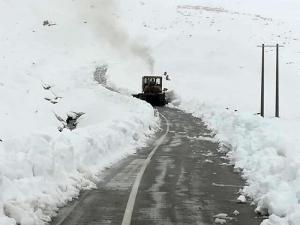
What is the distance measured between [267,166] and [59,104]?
101ft

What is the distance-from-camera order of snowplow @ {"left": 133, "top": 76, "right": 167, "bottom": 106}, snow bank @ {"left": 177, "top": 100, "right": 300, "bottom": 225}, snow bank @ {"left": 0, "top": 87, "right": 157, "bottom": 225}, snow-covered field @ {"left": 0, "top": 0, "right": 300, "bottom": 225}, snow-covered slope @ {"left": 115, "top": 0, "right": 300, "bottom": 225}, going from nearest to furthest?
snow bank @ {"left": 0, "top": 87, "right": 157, "bottom": 225} < snow bank @ {"left": 177, "top": 100, "right": 300, "bottom": 225} < snow-covered field @ {"left": 0, "top": 0, "right": 300, "bottom": 225} < snow-covered slope @ {"left": 115, "top": 0, "right": 300, "bottom": 225} < snowplow @ {"left": 133, "top": 76, "right": 167, "bottom": 106}

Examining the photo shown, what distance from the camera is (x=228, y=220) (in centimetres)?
883

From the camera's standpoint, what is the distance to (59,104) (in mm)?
41406

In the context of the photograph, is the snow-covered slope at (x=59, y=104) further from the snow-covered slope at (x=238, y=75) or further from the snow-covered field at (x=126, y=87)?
the snow-covered slope at (x=238, y=75)

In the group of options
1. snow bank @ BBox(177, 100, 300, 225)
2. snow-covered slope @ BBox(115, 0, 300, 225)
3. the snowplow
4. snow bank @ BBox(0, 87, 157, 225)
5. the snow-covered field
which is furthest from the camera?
the snowplow

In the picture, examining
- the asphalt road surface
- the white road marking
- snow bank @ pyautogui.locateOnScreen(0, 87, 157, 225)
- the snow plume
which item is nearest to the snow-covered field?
snow bank @ pyautogui.locateOnScreen(0, 87, 157, 225)

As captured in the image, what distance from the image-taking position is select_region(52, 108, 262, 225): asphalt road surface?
29.1 feet

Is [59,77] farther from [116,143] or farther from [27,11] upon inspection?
[116,143]

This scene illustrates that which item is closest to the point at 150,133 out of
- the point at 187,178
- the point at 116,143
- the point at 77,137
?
the point at 116,143

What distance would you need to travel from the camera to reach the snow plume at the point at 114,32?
82625 mm

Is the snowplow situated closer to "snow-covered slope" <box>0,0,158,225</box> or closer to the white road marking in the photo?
"snow-covered slope" <box>0,0,158,225</box>

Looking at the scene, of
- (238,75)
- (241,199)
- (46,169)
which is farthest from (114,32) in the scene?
(241,199)

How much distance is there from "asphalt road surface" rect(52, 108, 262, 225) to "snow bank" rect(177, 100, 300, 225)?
1.12 feet

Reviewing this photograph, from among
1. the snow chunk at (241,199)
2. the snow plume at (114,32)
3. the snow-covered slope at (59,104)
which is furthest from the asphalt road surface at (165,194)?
the snow plume at (114,32)
